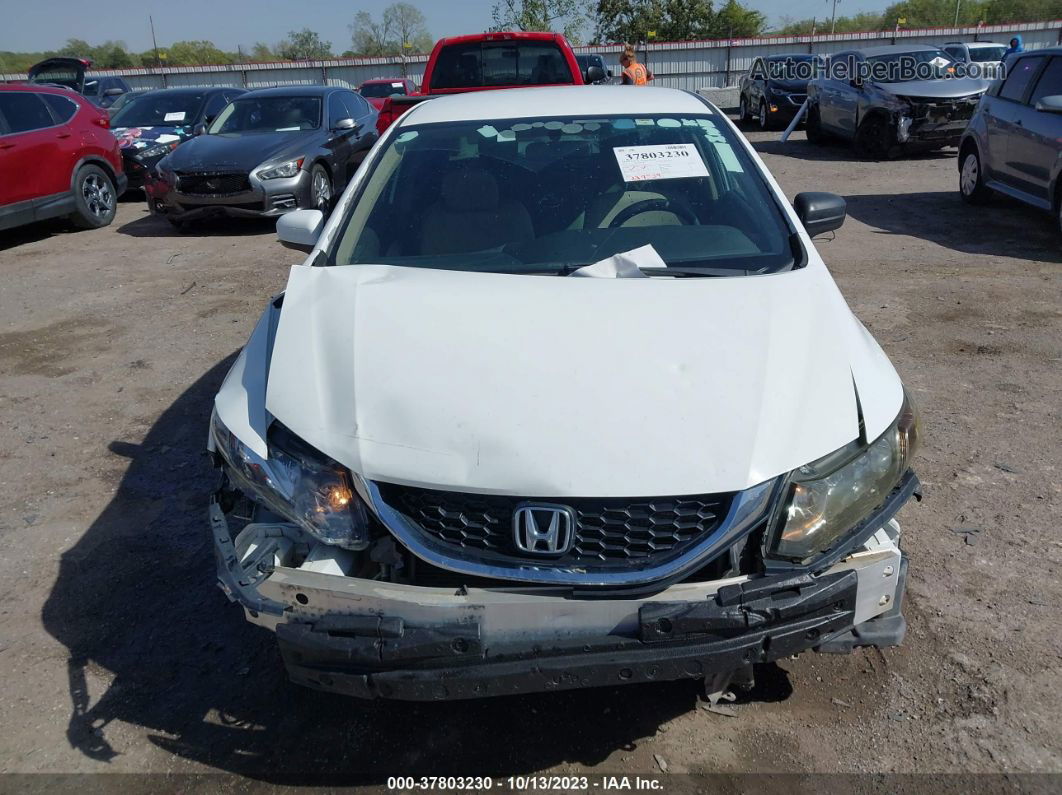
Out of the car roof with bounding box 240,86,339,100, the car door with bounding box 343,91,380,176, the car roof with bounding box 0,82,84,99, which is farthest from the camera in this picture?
the car door with bounding box 343,91,380,176

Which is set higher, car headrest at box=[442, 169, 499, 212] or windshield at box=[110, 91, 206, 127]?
windshield at box=[110, 91, 206, 127]

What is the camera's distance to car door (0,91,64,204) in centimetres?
977

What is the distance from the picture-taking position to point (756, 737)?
2676 mm

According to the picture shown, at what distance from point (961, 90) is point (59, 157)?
12.4m

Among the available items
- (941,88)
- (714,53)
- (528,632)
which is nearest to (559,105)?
(528,632)

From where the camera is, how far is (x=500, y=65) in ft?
33.9

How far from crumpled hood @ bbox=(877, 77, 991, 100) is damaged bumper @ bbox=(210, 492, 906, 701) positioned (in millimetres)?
12960

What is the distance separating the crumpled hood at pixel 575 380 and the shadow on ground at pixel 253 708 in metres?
0.96

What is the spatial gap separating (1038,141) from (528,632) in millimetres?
8538

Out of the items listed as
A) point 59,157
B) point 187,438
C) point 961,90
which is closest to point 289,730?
point 187,438

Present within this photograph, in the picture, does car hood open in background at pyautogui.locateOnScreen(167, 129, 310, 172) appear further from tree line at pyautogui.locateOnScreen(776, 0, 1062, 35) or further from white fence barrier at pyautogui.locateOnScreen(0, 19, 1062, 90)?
tree line at pyautogui.locateOnScreen(776, 0, 1062, 35)

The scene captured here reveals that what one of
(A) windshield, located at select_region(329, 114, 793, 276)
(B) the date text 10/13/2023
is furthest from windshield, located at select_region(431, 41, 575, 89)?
(B) the date text 10/13/2023

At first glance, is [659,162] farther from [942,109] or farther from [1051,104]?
[942,109]

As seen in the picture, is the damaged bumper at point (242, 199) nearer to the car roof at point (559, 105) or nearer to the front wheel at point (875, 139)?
the car roof at point (559, 105)
